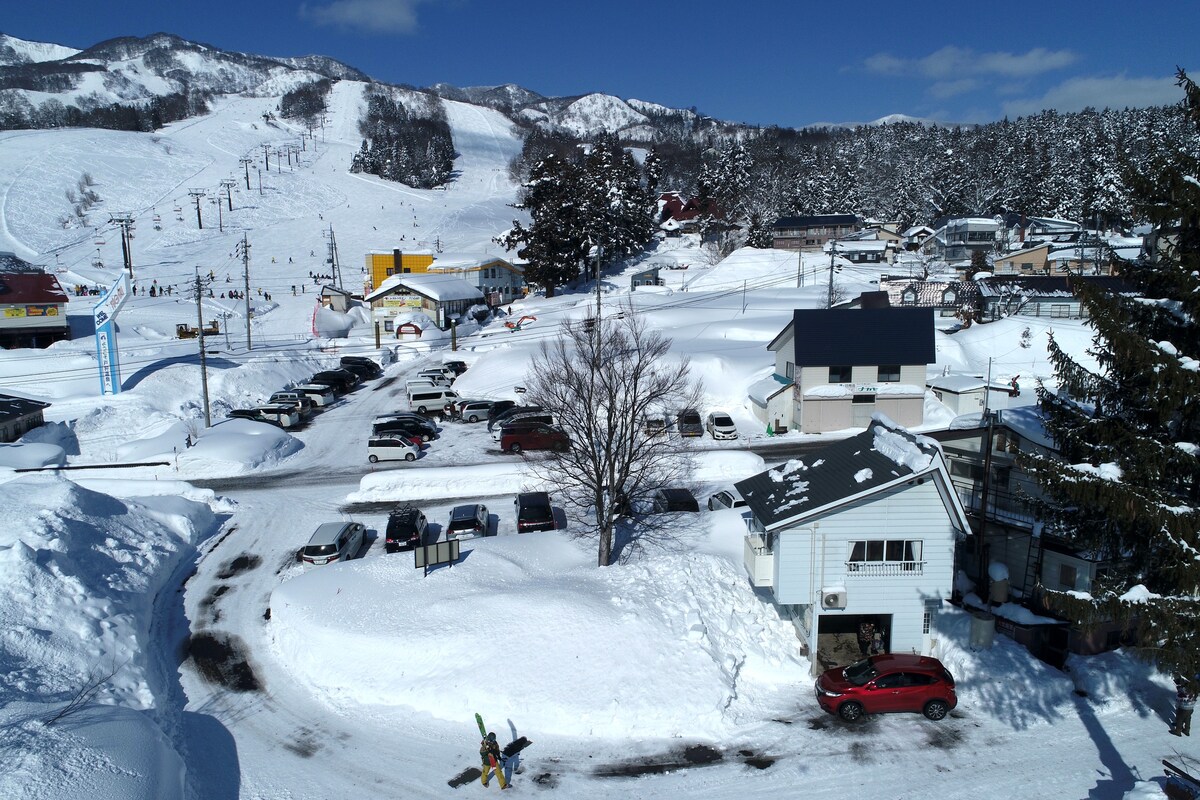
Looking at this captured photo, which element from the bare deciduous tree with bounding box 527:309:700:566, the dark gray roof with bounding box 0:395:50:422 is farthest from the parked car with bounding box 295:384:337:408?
the bare deciduous tree with bounding box 527:309:700:566

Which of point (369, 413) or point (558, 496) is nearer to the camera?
point (558, 496)

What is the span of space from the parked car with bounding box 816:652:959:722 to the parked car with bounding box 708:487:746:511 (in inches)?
332

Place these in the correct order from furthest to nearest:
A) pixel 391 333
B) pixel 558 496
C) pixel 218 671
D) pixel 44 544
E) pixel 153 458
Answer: pixel 391 333 → pixel 153 458 → pixel 558 496 → pixel 44 544 → pixel 218 671

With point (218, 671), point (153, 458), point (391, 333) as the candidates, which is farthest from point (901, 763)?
point (391, 333)

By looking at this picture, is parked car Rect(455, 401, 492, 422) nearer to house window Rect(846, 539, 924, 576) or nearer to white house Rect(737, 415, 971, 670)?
white house Rect(737, 415, 971, 670)

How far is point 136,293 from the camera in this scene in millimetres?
64125

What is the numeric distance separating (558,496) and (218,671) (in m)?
11.9

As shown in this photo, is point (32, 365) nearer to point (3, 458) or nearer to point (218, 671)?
point (3, 458)

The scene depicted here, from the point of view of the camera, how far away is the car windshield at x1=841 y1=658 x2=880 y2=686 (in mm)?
13679

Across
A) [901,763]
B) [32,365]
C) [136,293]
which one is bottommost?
[901,763]

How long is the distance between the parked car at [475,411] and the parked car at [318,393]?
818 cm

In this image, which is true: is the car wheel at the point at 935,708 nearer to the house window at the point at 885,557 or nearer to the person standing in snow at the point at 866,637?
the person standing in snow at the point at 866,637

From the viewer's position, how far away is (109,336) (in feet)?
112

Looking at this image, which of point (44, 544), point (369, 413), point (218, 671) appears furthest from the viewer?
point (369, 413)
